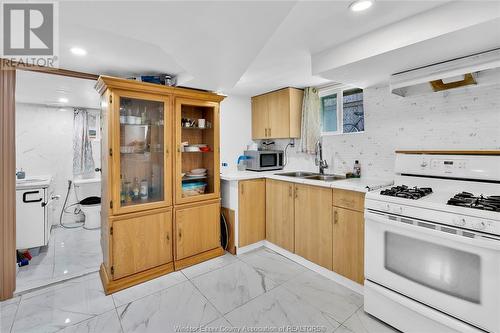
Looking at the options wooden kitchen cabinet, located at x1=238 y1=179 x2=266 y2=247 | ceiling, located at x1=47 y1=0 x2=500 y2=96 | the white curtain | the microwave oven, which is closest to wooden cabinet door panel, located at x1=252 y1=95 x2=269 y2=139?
the microwave oven

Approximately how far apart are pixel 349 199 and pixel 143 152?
209 centimetres

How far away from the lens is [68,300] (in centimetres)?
200

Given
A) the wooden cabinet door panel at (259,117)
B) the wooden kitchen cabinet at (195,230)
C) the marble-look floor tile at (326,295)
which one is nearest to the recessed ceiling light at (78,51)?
the wooden kitchen cabinet at (195,230)

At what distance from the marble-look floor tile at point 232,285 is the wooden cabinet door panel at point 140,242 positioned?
470 mm

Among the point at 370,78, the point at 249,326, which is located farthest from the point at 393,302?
the point at 370,78

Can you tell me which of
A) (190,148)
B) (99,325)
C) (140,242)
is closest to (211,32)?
(190,148)

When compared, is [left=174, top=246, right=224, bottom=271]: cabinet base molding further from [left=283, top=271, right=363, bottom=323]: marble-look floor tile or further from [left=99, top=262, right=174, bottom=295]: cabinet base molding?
[left=283, top=271, right=363, bottom=323]: marble-look floor tile

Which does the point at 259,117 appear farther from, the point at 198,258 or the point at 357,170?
the point at 198,258

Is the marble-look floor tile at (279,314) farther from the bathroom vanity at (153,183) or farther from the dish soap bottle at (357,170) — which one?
the dish soap bottle at (357,170)

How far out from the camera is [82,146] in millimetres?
4070

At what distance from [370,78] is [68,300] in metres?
3.31

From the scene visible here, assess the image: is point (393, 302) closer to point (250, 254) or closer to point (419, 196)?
point (419, 196)

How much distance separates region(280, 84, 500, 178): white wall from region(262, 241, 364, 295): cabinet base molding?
3.66 ft

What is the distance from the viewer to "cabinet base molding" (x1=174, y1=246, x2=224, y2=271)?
2529mm
